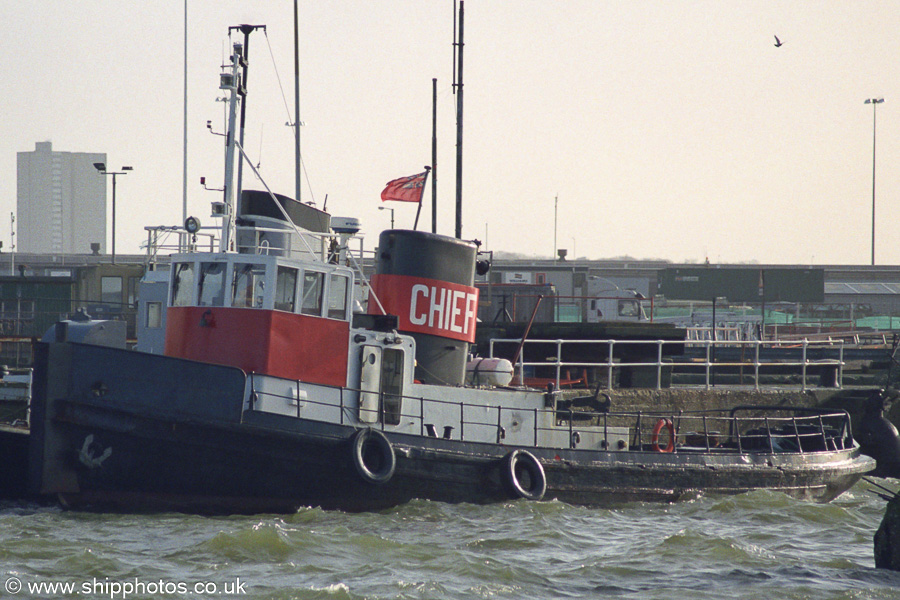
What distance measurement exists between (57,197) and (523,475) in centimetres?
16527

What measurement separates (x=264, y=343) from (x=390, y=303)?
237 cm

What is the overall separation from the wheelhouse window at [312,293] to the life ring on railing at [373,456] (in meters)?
1.61

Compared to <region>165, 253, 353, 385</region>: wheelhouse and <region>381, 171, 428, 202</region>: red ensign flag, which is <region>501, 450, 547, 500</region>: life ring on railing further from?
<region>381, 171, 428, 202</region>: red ensign flag

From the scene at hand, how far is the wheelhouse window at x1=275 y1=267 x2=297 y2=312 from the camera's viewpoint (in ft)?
37.2

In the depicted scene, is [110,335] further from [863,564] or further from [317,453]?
[863,564]

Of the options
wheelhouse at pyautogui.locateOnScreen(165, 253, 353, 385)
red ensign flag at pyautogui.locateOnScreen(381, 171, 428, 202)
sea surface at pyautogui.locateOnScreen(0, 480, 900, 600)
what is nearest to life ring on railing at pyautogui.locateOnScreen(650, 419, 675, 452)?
sea surface at pyautogui.locateOnScreen(0, 480, 900, 600)

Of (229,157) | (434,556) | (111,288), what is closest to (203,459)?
(434,556)

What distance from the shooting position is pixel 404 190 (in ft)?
62.3

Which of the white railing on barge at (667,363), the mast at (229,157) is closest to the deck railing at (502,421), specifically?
the white railing on barge at (667,363)

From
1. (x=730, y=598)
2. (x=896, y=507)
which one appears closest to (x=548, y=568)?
(x=730, y=598)

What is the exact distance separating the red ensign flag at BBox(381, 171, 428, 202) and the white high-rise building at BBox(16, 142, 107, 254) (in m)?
149

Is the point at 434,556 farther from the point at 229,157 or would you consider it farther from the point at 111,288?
the point at 111,288

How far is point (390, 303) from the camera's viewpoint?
1302 centimetres

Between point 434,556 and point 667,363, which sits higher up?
point 667,363
